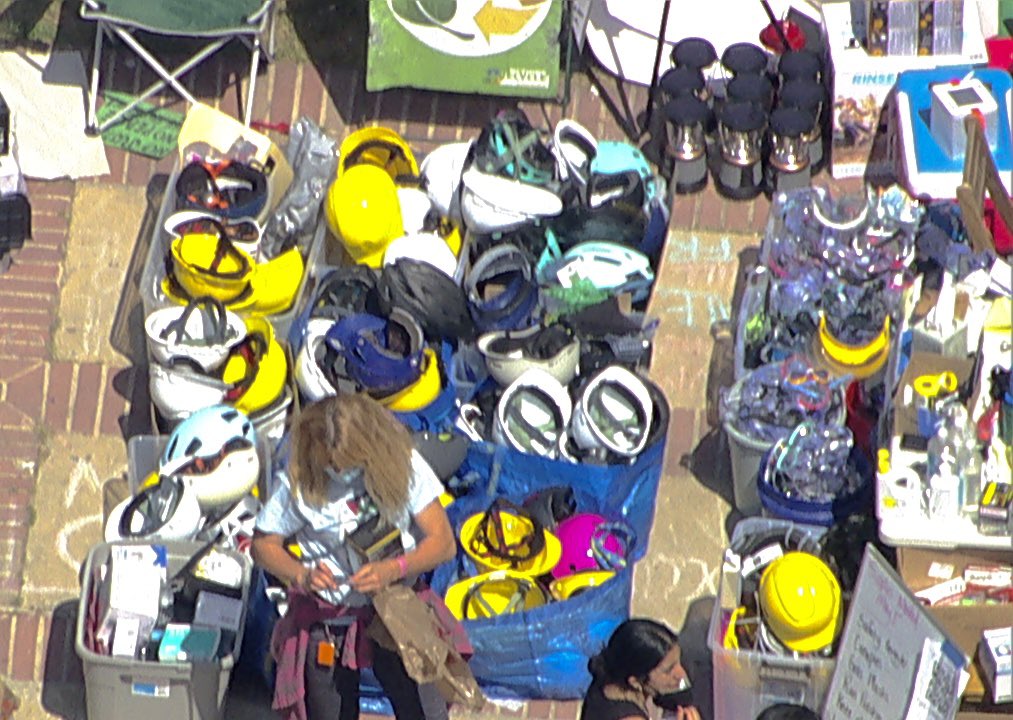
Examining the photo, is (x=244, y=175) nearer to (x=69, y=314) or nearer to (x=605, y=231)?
(x=69, y=314)

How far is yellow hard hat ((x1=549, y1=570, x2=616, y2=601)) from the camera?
313 inches

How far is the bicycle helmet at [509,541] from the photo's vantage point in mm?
8078

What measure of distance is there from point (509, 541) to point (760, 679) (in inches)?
44.1

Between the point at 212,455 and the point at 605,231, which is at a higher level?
the point at 605,231

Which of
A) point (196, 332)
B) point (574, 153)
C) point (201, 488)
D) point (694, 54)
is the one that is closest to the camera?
point (201, 488)

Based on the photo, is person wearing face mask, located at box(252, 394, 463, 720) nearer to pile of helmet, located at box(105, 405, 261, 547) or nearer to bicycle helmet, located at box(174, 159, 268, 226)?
pile of helmet, located at box(105, 405, 261, 547)

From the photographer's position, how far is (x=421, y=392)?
8.62m

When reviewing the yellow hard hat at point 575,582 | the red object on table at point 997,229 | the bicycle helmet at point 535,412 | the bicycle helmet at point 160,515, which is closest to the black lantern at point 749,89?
the red object on table at point 997,229

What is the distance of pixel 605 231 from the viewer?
30.2ft

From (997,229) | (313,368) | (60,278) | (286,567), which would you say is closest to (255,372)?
(313,368)

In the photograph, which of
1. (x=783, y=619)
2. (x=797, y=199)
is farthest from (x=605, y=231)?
(x=783, y=619)

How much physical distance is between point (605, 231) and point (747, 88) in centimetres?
112

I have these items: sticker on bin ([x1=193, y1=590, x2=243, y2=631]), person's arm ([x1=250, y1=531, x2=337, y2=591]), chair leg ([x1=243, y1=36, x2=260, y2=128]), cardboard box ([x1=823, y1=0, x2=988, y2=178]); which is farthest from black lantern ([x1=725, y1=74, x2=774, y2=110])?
person's arm ([x1=250, y1=531, x2=337, y2=591])

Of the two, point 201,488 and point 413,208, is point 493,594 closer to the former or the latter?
point 201,488
